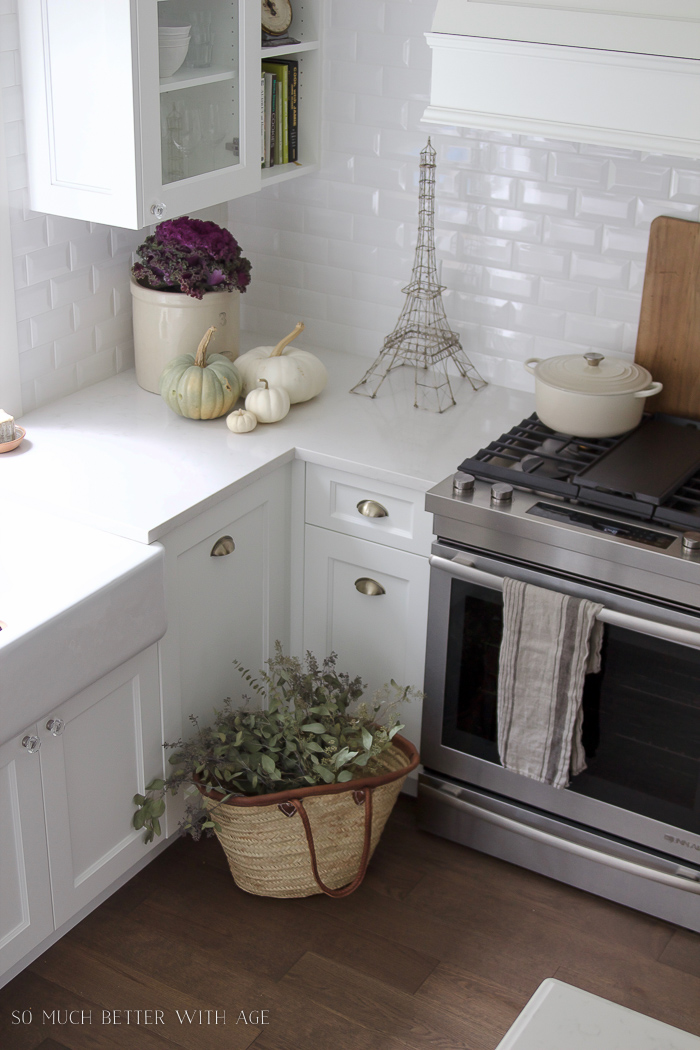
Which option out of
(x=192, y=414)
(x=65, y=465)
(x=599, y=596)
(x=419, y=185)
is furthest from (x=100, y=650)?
(x=419, y=185)

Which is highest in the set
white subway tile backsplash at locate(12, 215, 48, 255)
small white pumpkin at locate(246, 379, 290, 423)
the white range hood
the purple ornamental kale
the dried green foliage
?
the white range hood

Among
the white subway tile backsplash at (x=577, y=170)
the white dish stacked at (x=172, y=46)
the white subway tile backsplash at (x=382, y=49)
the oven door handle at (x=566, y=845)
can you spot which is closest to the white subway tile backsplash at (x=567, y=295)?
the white subway tile backsplash at (x=577, y=170)

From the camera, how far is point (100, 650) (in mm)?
2139

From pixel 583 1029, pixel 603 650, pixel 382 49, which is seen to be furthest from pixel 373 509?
pixel 583 1029

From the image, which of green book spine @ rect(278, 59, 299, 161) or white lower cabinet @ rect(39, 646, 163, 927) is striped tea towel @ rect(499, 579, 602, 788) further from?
green book spine @ rect(278, 59, 299, 161)

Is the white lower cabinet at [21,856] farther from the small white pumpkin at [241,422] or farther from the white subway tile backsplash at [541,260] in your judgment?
the white subway tile backsplash at [541,260]

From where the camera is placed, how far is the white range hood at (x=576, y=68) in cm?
204

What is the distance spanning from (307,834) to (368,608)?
58 cm

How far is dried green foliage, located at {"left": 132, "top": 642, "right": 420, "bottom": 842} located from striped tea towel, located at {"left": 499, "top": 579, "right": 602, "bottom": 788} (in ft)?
0.80

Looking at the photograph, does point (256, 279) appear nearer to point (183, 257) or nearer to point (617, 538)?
point (183, 257)

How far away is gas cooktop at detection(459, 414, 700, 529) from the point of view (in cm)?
231

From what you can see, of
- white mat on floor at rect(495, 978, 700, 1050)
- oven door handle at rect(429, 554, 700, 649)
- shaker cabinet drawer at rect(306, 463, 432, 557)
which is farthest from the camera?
shaker cabinet drawer at rect(306, 463, 432, 557)

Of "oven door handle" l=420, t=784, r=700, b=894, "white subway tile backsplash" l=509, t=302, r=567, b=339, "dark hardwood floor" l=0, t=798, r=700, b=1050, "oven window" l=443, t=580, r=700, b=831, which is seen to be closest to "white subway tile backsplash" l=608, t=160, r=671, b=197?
"white subway tile backsplash" l=509, t=302, r=567, b=339

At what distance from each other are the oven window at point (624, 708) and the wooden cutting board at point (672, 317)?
0.73 metres
